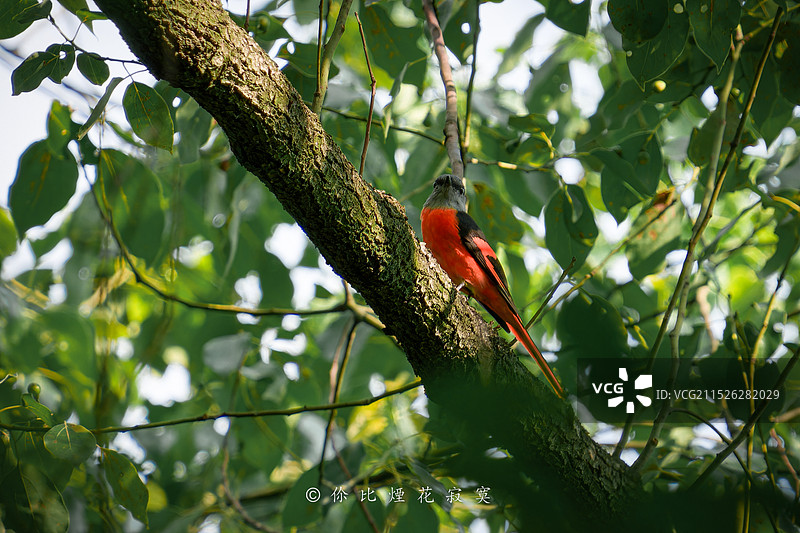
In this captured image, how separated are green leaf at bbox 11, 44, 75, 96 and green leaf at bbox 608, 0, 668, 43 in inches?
71.1

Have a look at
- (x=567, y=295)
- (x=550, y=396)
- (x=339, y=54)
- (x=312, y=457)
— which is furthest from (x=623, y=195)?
(x=339, y=54)

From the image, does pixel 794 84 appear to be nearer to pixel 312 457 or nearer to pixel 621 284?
pixel 621 284

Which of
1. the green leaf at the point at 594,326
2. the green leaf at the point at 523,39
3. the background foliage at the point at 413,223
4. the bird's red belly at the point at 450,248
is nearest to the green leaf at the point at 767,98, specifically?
the background foliage at the point at 413,223

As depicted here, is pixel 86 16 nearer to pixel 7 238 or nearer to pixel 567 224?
pixel 7 238

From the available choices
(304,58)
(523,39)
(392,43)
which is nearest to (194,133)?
(304,58)

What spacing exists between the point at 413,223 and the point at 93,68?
169cm

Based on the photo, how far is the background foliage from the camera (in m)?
2.04

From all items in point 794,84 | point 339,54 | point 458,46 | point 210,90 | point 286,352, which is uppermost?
point 339,54

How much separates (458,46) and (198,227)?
2677 mm

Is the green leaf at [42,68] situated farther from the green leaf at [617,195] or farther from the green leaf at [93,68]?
the green leaf at [617,195]

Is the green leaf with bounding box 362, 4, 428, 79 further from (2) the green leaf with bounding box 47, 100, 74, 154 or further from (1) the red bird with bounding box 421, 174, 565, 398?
(2) the green leaf with bounding box 47, 100, 74, 154

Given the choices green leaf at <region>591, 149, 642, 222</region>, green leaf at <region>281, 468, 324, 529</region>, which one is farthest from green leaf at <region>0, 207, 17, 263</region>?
green leaf at <region>591, 149, 642, 222</region>

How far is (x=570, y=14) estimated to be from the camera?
8.38 ft

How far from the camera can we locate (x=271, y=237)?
4641 millimetres
